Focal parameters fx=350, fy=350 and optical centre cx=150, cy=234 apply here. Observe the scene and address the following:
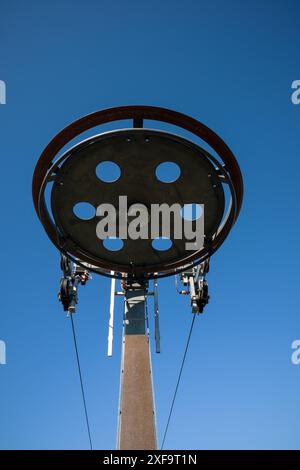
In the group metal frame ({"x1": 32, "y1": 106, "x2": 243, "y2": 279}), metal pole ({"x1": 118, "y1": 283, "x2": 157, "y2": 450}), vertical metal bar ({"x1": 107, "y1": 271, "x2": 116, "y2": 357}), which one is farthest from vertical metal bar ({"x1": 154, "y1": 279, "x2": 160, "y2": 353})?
metal frame ({"x1": 32, "y1": 106, "x2": 243, "y2": 279})

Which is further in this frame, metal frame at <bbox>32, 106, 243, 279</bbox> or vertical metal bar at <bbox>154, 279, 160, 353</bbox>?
vertical metal bar at <bbox>154, 279, 160, 353</bbox>

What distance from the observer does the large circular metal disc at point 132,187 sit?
4785mm

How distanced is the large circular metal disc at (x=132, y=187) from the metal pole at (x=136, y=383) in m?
1.82

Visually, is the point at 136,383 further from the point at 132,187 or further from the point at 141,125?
the point at 141,125

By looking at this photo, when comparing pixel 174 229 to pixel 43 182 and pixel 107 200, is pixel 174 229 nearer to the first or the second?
pixel 107 200

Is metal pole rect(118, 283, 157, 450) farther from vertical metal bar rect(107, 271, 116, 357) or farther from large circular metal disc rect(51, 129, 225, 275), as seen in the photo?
large circular metal disc rect(51, 129, 225, 275)

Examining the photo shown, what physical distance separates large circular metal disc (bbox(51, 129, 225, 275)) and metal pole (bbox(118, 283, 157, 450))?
182cm

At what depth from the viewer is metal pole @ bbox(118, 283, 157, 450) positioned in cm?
583

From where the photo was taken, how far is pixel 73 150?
472 centimetres

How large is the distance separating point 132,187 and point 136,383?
11.9 ft

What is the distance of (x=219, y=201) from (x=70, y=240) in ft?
7.86

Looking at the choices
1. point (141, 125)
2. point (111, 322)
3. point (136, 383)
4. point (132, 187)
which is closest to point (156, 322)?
point (111, 322)

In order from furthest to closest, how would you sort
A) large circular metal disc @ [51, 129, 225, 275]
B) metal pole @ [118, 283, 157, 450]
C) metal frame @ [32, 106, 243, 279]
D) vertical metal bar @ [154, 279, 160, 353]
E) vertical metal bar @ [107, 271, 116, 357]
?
1. vertical metal bar @ [154, 279, 160, 353]
2. vertical metal bar @ [107, 271, 116, 357]
3. metal pole @ [118, 283, 157, 450]
4. large circular metal disc @ [51, 129, 225, 275]
5. metal frame @ [32, 106, 243, 279]
